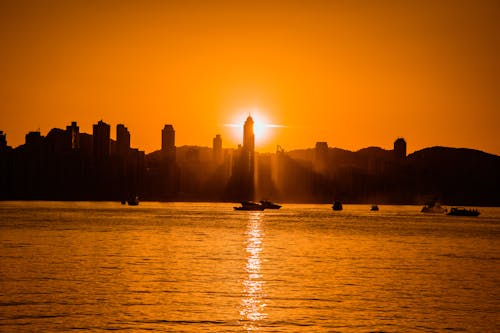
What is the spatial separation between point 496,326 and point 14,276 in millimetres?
42643

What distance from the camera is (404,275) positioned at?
242ft

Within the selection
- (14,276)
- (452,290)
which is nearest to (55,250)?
(14,276)

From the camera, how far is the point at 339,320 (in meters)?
47.2

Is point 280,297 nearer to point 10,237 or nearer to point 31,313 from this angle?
point 31,313

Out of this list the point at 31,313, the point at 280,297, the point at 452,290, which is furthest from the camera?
the point at 452,290

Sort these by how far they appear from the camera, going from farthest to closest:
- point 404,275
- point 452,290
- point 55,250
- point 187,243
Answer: point 187,243 → point 55,250 → point 404,275 → point 452,290

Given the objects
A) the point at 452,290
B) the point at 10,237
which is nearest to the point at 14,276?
the point at 452,290

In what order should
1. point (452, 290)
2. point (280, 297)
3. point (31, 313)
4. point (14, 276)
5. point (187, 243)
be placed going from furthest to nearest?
point (187, 243) → point (14, 276) → point (452, 290) → point (280, 297) → point (31, 313)

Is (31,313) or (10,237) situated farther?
(10,237)

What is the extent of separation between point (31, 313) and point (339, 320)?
66.7 feet

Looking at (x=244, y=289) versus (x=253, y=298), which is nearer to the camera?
(x=253, y=298)

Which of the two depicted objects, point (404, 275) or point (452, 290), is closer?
point (452, 290)

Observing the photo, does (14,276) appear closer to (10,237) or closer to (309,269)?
(309,269)

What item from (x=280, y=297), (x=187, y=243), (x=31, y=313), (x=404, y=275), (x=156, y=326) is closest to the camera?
(x=156, y=326)
